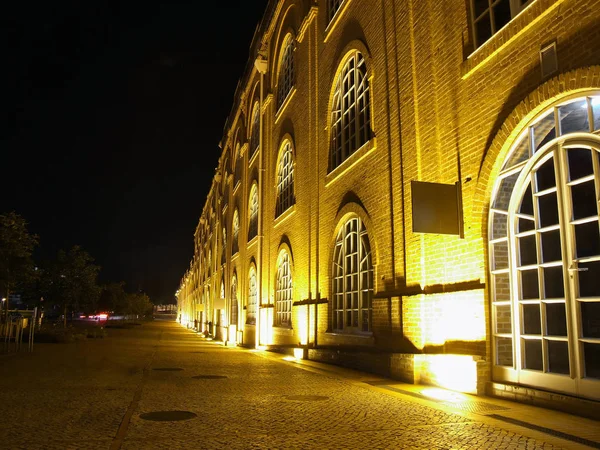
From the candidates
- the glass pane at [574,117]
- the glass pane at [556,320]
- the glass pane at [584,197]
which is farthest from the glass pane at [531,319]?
the glass pane at [574,117]

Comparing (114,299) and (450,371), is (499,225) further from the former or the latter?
(114,299)

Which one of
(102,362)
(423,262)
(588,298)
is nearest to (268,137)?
(102,362)

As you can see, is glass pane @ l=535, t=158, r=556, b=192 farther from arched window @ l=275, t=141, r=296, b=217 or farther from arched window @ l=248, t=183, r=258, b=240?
arched window @ l=248, t=183, r=258, b=240

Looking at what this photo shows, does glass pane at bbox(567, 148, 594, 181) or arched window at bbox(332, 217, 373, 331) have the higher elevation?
glass pane at bbox(567, 148, 594, 181)

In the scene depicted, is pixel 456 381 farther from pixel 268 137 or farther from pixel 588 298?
pixel 268 137

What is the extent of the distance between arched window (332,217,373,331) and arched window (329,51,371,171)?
201 centimetres

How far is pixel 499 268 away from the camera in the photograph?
7.68 m

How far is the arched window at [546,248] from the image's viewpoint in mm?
6156

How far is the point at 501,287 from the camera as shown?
301 inches

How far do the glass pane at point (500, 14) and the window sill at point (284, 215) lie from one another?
10433mm

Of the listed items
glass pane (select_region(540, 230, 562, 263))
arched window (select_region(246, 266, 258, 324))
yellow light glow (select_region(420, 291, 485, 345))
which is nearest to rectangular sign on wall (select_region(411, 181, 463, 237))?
yellow light glow (select_region(420, 291, 485, 345))

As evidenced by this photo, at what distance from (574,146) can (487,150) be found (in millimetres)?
1565

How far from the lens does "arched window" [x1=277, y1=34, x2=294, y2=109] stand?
20328 millimetres

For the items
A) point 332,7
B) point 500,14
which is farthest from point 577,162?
point 332,7
